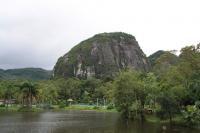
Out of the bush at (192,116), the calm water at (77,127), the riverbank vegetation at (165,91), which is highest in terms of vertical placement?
the riverbank vegetation at (165,91)

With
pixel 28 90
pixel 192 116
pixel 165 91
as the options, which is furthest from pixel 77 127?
pixel 28 90

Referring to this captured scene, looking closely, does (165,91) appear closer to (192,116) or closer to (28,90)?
(192,116)

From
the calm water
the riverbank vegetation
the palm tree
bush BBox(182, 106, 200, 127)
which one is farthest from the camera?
the palm tree

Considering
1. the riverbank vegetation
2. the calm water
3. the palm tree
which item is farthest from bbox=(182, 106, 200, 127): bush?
the palm tree

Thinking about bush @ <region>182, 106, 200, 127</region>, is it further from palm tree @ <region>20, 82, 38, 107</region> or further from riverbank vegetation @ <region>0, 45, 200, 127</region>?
palm tree @ <region>20, 82, 38, 107</region>

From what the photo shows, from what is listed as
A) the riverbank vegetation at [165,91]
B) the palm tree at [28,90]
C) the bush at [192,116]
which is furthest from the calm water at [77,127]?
the palm tree at [28,90]

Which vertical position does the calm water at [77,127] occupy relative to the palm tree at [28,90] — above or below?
below

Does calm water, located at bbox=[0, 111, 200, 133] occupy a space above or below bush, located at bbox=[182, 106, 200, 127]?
below

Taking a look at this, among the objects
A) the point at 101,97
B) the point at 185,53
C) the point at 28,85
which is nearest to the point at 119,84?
the point at 185,53

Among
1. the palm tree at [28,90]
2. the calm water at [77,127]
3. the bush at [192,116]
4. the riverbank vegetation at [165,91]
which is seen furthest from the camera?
the palm tree at [28,90]

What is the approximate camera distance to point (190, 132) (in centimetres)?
4441

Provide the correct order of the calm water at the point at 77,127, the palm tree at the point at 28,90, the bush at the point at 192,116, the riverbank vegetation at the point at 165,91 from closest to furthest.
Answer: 1. the calm water at the point at 77,127
2. the bush at the point at 192,116
3. the riverbank vegetation at the point at 165,91
4. the palm tree at the point at 28,90

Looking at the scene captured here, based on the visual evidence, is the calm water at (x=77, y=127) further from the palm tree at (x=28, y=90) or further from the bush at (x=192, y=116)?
the palm tree at (x=28, y=90)

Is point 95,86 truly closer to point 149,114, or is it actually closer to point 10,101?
point 10,101
